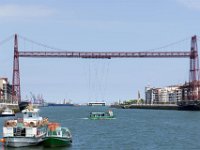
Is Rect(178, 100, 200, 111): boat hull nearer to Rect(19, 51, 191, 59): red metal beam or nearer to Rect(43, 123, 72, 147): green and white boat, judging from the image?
Rect(19, 51, 191, 59): red metal beam

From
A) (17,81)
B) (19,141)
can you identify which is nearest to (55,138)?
(19,141)

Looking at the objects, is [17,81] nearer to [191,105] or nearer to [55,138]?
[191,105]

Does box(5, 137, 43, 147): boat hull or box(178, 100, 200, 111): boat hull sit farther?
box(178, 100, 200, 111): boat hull

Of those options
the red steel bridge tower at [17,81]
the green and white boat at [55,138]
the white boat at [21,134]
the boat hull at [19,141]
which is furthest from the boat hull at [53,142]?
the red steel bridge tower at [17,81]

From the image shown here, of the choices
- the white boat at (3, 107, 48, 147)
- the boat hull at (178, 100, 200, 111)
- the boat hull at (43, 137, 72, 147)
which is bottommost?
the boat hull at (43, 137, 72, 147)

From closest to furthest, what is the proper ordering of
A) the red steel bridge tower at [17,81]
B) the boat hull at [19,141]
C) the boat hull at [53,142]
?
the boat hull at [19,141] < the boat hull at [53,142] < the red steel bridge tower at [17,81]

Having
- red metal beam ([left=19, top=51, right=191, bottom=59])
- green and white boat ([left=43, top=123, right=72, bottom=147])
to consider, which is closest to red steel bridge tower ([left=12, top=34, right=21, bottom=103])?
red metal beam ([left=19, top=51, right=191, bottom=59])

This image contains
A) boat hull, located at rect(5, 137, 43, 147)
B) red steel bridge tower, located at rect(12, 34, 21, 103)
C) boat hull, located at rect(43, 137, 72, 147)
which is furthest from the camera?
red steel bridge tower, located at rect(12, 34, 21, 103)

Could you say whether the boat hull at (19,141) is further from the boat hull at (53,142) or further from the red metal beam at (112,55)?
the red metal beam at (112,55)

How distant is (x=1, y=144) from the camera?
155ft

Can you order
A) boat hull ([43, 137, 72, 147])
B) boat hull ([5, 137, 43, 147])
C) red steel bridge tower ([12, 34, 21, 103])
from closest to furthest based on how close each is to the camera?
boat hull ([5, 137, 43, 147]) < boat hull ([43, 137, 72, 147]) < red steel bridge tower ([12, 34, 21, 103])

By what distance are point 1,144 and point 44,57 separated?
11883 cm

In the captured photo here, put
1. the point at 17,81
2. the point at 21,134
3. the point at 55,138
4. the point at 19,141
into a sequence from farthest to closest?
the point at 17,81
the point at 55,138
the point at 21,134
the point at 19,141

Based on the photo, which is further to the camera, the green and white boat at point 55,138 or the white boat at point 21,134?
the green and white boat at point 55,138
